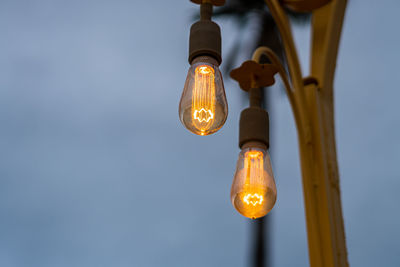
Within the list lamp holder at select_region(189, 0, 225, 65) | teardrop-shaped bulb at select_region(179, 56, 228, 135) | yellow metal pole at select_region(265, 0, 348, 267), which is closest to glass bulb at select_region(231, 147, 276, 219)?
teardrop-shaped bulb at select_region(179, 56, 228, 135)

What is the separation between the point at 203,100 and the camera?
2082 millimetres

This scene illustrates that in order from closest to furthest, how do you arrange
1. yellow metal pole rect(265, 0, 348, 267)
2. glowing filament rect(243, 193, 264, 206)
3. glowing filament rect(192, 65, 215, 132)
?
1. glowing filament rect(192, 65, 215, 132)
2. glowing filament rect(243, 193, 264, 206)
3. yellow metal pole rect(265, 0, 348, 267)

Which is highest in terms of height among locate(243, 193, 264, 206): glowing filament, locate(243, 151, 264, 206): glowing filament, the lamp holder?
the lamp holder

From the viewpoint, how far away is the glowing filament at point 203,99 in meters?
2.08

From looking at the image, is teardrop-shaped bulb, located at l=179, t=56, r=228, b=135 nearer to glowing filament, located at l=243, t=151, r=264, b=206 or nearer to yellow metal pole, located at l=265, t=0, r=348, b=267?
glowing filament, located at l=243, t=151, r=264, b=206

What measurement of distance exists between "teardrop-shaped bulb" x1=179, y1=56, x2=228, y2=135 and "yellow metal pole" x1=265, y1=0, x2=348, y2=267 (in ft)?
3.55

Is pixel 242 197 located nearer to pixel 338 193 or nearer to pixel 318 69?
pixel 338 193

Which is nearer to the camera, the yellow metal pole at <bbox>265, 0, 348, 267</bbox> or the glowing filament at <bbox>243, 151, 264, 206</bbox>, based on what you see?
the glowing filament at <bbox>243, 151, 264, 206</bbox>

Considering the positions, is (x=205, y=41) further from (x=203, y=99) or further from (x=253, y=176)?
(x=253, y=176)

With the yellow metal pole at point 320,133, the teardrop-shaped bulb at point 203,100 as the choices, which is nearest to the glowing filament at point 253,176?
the teardrop-shaped bulb at point 203,100

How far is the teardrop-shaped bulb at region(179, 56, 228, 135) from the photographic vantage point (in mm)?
2080

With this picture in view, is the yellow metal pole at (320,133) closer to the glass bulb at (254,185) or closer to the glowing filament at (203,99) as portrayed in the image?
the glass bulb at (254,185)

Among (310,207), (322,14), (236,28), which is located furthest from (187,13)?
(310,207)

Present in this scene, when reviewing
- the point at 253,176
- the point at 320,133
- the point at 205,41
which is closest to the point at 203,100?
the point at 205,41
